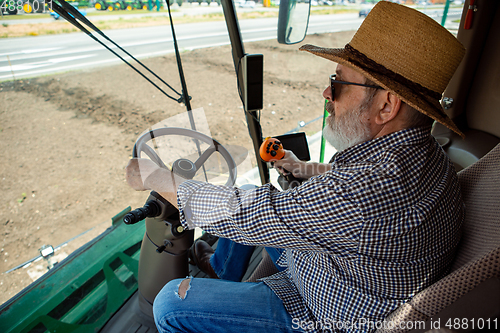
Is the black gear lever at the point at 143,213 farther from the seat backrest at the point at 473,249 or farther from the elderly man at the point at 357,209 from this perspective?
the seat backrest at the point at 473,249

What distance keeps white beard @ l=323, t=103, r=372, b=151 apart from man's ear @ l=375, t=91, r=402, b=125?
51mm

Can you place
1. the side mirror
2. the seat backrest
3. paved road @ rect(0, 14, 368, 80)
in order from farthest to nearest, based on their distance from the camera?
the side mirror < paved road @ rect(0, 14, 368, 80) < the seat backrest

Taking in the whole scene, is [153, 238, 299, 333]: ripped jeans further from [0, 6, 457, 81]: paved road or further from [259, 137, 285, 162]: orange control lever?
[0, 6, 457, 81]: paved road

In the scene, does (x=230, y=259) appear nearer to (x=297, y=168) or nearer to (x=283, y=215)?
(x=297, y=168)

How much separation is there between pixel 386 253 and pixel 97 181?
7.56 ft

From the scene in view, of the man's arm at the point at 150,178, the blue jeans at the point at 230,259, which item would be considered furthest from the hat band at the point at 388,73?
the blue jeans at the point at 230,259

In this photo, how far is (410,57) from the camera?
1029 millimetres

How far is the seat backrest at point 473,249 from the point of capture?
74cm

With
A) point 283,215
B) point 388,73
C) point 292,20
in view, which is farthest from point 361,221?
point 292,20

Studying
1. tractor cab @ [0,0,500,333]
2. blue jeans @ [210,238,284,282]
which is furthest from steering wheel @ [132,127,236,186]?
blue jeans @ [210,238,284,282]

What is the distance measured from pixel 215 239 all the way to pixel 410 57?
72.0 inches

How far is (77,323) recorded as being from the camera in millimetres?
1649

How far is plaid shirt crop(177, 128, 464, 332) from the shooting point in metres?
0.87

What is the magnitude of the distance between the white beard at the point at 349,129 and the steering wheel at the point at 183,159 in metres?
0.54
